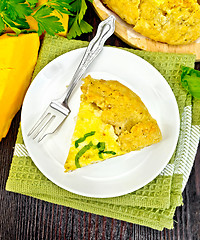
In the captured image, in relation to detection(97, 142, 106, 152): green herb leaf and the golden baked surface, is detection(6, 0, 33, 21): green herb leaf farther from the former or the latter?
detection(97, 142, 106, 152): green herb leaf

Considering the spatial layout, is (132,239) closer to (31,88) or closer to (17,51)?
(31,88)

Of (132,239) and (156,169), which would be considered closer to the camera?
(156,169)

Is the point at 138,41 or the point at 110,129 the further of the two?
the point at 138,41

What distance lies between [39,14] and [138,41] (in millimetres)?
586

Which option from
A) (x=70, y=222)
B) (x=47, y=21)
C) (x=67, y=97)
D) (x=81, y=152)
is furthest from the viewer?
(x=70, y=222)

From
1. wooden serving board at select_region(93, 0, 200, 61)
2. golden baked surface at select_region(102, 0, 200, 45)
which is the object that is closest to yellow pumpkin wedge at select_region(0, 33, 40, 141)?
wooden serving board at select_region(93, 0, 200, 61)

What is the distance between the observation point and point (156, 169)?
1.85 metres

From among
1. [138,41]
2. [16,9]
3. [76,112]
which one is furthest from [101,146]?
[16,9]

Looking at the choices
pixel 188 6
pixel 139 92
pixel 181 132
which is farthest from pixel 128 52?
pixel 181 132

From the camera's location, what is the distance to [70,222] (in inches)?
81.8

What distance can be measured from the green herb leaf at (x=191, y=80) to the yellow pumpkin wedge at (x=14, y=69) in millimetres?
846

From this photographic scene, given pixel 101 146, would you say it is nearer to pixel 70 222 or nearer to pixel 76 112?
Answer: pixel 76 112

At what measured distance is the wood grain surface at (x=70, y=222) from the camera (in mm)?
2047

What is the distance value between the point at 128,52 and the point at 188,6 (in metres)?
0.40
